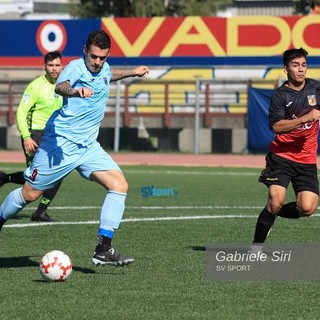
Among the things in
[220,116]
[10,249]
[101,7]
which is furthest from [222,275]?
[101,7]

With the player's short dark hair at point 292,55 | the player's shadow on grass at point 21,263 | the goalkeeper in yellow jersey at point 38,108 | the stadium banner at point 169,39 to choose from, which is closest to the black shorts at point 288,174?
the player's short dark hair at point 292,55

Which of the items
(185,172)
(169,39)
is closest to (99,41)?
(185,172)

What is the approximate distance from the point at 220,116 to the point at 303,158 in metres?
23.7

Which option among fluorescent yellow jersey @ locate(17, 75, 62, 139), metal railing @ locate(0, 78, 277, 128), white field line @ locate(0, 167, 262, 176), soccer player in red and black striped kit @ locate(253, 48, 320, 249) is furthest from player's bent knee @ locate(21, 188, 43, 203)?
metal railing @ locate(0, 78, 277, 128)

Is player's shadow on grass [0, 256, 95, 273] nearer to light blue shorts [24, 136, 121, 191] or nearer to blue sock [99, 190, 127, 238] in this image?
blue sock [99, 190, 127, 238]

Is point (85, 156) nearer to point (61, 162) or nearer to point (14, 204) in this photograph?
point (61, 162)

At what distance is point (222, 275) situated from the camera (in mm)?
9789

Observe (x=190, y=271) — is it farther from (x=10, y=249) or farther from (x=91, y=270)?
(x=10, y=249)

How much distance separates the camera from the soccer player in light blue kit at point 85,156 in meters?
10.2

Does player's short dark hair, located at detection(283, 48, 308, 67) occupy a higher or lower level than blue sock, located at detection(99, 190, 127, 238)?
higher

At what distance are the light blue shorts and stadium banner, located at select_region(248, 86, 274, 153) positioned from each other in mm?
21452

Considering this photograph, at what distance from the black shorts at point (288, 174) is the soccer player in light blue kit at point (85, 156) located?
149 cm

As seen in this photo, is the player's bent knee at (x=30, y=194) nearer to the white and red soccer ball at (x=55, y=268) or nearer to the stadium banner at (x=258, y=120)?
the white and red soccer ball at (x=55, y=268)

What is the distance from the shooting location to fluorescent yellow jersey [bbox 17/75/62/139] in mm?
14719
